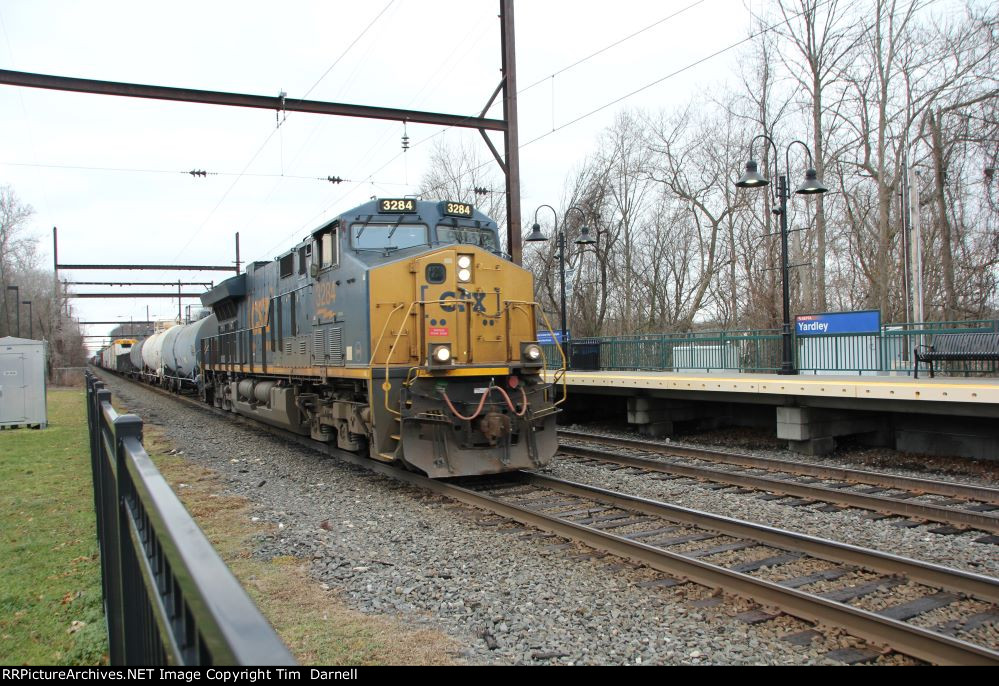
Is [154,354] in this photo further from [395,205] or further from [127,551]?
[127,551]

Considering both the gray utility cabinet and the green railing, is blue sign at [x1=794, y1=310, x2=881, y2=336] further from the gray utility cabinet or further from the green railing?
the gray utility cabinet

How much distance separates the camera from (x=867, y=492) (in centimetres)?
874

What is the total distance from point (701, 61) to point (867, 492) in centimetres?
867

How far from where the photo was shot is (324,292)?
10695 millimetres

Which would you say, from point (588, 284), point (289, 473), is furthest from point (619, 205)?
point (289, 473)

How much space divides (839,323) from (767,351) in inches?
84.2

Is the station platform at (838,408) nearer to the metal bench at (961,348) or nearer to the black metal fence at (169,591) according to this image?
the metal bench at (961,348)

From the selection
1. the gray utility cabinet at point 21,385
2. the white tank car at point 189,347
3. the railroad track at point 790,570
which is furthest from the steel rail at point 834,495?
the white tank car at point 189,347

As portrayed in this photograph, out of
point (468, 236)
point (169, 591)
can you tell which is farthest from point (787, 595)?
point (468, 236)

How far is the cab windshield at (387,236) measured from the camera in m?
9.95

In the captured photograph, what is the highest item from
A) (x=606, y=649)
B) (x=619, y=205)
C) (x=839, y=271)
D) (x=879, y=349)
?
(x=619, y=205)

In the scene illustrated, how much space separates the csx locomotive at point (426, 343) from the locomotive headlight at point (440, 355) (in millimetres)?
15

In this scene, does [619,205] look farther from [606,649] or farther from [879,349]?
[606,649]

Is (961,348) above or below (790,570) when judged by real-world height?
above
